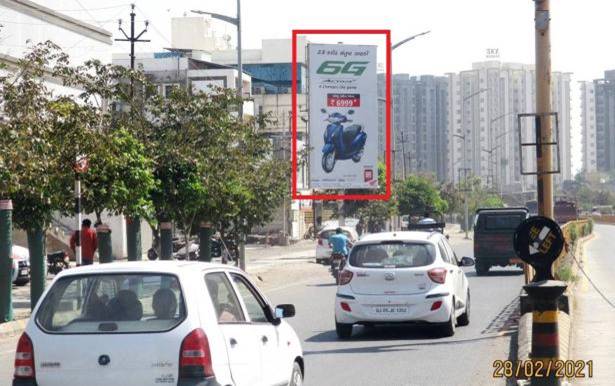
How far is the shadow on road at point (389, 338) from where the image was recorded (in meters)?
17.1

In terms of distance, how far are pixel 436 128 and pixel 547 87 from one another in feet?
601

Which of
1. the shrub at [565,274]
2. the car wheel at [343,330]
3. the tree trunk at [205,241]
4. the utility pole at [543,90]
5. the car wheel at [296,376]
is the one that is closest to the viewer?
the car wheel at [296,376]

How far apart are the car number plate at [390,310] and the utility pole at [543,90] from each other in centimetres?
251

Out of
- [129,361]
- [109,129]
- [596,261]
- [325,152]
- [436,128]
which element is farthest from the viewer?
[436,128]

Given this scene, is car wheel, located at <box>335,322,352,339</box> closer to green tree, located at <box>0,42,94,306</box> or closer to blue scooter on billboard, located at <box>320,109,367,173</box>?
green tree, located at <box>0,42,94,306</box>

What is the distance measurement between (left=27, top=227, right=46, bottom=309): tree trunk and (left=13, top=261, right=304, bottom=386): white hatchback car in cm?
1468

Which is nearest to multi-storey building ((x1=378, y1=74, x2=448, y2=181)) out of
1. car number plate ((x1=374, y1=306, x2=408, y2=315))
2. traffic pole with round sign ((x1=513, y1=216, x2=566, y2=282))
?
car number plate ((x1=374, y1=306, x2=408, y2=315))

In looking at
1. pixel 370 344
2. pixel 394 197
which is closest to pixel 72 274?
pixel 370 344

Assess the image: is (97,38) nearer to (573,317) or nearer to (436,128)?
(573,317)

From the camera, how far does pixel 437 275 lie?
18312 mm

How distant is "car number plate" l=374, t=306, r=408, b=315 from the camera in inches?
718

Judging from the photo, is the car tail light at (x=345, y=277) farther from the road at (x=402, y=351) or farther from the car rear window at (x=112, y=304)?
the car rear window at (x=112, y=304)

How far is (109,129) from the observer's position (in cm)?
2745
